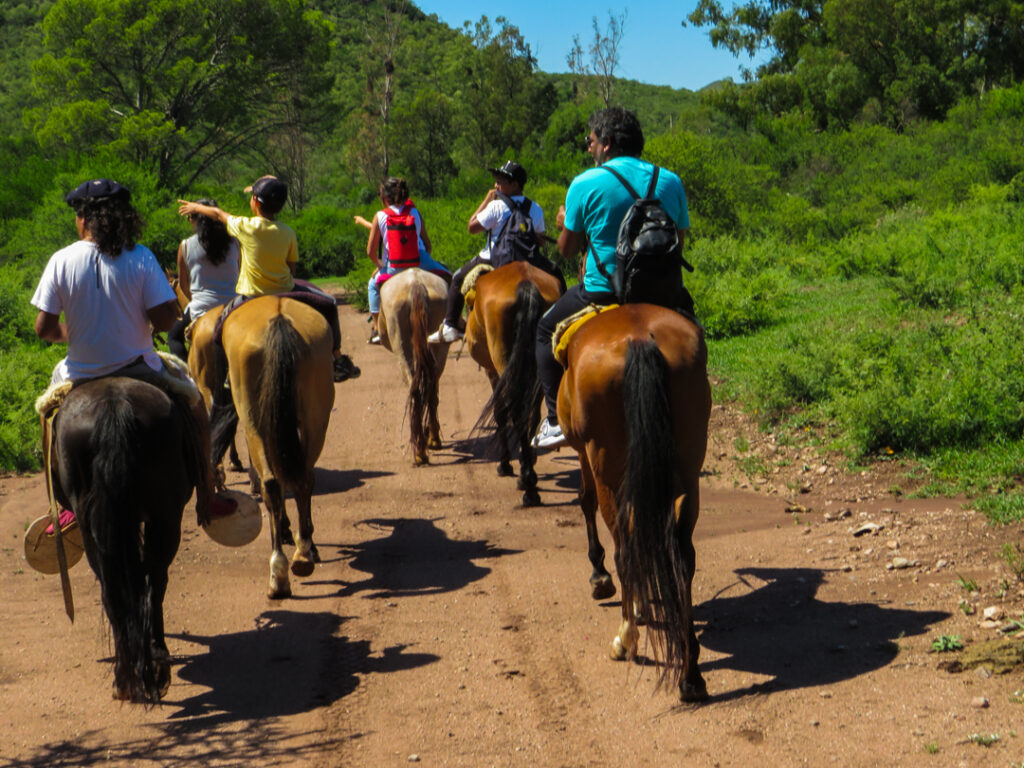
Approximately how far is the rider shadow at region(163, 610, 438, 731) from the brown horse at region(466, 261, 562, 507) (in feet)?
8.11

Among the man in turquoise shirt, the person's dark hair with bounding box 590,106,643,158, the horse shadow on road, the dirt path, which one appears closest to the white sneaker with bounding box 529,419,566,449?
the dirt path

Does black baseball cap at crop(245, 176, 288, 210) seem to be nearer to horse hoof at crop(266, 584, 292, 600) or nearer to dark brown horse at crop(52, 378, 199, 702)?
dark brown horse at crop(52, 378, 199, 702)

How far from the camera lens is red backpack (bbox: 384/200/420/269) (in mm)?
10414

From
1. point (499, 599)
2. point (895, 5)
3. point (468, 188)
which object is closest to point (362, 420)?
point (499, 599)

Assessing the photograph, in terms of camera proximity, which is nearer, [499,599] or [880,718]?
[880,718]

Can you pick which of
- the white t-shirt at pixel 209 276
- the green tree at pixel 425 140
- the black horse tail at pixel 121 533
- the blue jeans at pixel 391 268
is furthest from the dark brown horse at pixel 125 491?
the green tree at pixel 425 140

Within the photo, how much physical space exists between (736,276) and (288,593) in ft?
38.5

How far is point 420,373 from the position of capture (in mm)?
9945

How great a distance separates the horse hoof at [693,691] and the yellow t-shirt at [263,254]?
4353 millimetres

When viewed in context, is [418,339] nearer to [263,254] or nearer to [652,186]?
[263,254]

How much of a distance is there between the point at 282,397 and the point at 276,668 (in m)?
1.74

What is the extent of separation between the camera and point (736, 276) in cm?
1661

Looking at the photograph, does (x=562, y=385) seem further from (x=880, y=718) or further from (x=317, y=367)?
(x=880, y=718)

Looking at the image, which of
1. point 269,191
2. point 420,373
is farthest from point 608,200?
point 420,373
